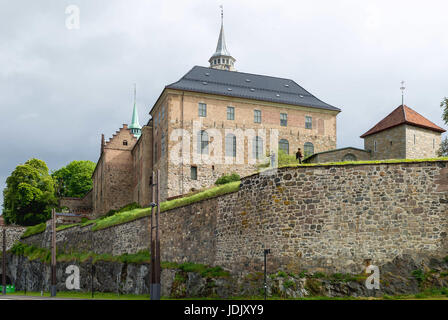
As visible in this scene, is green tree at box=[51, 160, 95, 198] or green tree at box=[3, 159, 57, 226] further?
green tree at box=[51, 160, 95, 198]

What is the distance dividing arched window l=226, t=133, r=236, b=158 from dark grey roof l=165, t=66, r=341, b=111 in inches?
163

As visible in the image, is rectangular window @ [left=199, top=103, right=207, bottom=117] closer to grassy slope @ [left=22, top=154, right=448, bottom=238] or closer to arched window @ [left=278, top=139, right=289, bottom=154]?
arched window @ [left=278, top=139, right=289, bottom=154]

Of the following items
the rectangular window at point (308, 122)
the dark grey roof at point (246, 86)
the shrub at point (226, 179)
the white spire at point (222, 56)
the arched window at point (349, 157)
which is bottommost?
the shrub at point (226, 179)

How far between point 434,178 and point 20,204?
59.9 metres

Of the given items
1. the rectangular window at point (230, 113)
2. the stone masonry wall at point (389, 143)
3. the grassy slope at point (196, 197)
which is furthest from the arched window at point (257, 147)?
the stone masonry wall at point (389, 143)

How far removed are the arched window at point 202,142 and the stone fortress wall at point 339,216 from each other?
2173 centimetres

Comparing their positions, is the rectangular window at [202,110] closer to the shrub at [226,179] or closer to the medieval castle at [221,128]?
the medieval castle at [221,128]

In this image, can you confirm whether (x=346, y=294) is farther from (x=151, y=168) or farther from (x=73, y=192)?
(x=73, y=192)

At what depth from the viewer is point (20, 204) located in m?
72.3

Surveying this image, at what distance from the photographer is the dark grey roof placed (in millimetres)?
53000

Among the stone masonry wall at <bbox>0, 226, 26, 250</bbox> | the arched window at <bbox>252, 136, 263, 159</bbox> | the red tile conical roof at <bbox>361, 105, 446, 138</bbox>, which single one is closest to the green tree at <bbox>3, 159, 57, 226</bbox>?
the stone masonry wall at <bbox>0, 226, 26, 250</bbox>

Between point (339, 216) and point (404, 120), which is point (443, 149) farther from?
point (339, 216)

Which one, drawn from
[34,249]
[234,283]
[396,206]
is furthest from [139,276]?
[34,249]

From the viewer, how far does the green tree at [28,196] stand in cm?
7200
